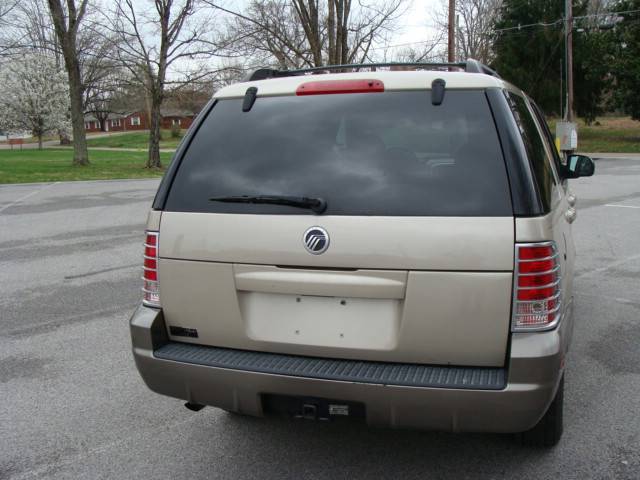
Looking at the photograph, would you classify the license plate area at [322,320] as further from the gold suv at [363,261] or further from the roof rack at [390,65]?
the roof rack at [390,65]

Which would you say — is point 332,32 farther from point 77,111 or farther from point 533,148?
point 533,148

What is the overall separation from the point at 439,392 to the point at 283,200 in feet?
3.33

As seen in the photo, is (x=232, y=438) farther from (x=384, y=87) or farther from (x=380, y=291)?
(x=384, y=87)

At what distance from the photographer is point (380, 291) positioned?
8.21 ft

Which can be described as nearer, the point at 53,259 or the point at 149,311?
the point at 149,311

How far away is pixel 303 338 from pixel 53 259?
6.57 meters

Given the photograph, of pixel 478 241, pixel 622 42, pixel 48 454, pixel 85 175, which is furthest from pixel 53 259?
pixel 622 42

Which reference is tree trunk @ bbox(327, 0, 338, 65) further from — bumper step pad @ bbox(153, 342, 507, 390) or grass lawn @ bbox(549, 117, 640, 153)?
bumper step pad @ bbox(153, 342, 507, 390)

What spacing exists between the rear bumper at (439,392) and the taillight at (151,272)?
17.4 inches

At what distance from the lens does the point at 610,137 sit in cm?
3988

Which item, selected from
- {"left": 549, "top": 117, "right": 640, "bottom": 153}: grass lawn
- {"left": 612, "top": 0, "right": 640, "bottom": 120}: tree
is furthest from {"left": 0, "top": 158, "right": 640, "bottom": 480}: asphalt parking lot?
{"left": 612, "top": 0, "right": 640, "bottom": 120}: tree

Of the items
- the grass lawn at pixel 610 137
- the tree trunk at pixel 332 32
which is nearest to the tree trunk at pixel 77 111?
the tree trunk at pixel 332 32

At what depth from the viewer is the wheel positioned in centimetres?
302

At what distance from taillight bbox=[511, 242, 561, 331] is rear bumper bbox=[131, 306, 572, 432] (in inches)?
2.1
